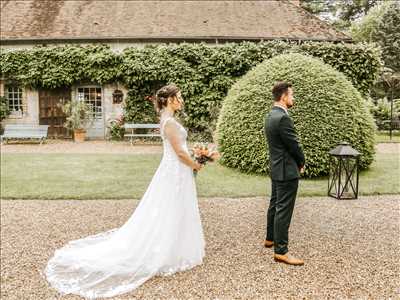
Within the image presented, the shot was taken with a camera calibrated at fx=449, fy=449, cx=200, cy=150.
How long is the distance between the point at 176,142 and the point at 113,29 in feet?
58.8

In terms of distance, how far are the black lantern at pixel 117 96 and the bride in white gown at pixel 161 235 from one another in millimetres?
15822

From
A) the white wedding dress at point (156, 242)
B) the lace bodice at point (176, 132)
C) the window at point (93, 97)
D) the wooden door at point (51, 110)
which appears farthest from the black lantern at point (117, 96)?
the lace bodice at point (176, 132)

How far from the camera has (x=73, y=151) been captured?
1580 centimetres

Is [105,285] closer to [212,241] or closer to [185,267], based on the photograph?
[185,267]

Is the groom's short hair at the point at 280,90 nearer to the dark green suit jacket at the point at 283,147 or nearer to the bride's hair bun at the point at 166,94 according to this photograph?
the dark green suit jacket at the point at 283,147

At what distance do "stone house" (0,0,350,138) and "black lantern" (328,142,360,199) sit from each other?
14.1 meters

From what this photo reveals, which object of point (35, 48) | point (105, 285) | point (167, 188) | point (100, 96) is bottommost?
point (105, 285)

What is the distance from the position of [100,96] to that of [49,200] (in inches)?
517

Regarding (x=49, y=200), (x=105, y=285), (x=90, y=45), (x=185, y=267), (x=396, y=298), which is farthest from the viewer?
(x=90, y=45)

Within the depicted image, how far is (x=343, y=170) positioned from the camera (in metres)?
7.16

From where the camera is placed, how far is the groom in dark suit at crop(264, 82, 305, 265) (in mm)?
4820

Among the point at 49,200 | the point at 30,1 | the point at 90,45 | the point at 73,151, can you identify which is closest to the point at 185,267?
the point at 49,200

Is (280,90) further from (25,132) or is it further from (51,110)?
(51,110)

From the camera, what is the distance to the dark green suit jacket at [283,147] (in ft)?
15.8
